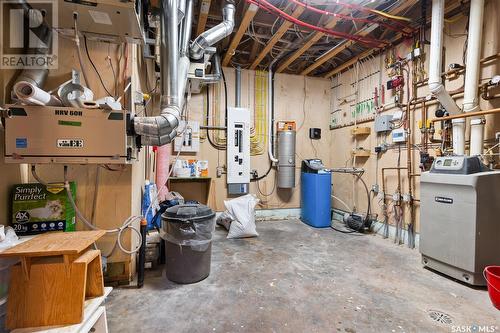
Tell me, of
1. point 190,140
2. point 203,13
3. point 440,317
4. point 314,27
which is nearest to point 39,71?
point 203,13

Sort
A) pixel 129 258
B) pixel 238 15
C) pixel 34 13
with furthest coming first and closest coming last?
pixel 238 15 < pixel 129 258 < pixel 34 13

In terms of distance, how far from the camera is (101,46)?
1887mm

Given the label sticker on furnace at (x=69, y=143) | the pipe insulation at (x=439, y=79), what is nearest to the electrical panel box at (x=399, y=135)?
the pipe insulation at (x=439, y=79)

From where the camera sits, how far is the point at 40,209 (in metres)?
1.67

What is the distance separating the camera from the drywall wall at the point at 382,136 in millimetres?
2373

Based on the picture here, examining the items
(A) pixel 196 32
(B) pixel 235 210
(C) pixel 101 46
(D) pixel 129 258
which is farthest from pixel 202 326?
(A) pixel 196 32

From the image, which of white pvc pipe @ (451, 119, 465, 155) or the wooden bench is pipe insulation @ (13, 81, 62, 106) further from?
white pvc pipe @ (451, 119, 465, 155)

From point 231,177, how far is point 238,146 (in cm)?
55

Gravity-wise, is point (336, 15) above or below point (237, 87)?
above

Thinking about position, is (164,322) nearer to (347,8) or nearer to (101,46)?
(101,46)

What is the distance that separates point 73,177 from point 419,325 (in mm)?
2638

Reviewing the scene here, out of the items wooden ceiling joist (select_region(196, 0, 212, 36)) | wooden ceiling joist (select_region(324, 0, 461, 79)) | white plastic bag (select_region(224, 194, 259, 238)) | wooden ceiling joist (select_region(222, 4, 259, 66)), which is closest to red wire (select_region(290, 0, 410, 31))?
wooden ceiling joist (select_region(324, 0, 461, 79))

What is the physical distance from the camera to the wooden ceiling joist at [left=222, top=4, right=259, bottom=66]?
2.61 meters

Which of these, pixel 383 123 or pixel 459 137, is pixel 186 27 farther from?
pixel 459 137
